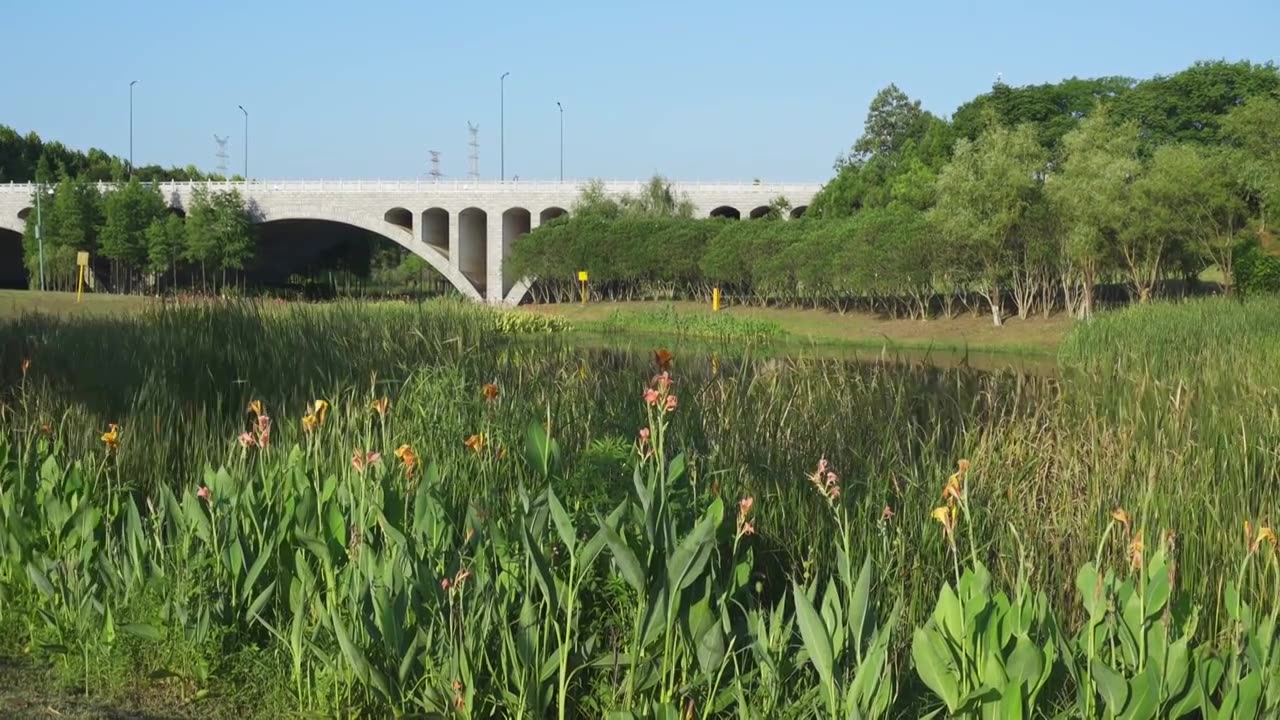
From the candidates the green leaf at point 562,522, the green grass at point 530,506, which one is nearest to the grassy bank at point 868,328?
the green grass at point 530,506

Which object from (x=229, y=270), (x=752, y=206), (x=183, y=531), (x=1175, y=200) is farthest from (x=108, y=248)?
(x=183, y=531)

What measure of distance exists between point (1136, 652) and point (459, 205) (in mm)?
50685

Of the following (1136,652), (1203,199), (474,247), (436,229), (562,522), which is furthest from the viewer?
(436,229)

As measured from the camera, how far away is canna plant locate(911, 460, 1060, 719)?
3272 millimetres

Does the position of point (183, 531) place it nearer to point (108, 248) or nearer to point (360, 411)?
point (360, 411)

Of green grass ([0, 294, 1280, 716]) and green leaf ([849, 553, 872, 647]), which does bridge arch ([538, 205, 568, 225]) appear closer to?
green grass ([0, 294, 1280, 716])

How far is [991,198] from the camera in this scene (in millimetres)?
31438

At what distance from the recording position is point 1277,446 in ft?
19.5

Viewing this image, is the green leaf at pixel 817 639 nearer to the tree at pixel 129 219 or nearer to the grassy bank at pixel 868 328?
the grassy bank at pixel 868 328

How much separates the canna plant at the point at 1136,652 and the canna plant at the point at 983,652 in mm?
124

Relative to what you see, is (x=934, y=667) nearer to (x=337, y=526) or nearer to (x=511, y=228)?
(x=337, y=526)

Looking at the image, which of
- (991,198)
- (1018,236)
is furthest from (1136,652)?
(1018,236)

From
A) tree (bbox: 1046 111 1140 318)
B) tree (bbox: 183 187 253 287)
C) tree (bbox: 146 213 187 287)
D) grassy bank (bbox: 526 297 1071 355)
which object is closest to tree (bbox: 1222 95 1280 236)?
tree (bbox: 1046 111 1140 318)

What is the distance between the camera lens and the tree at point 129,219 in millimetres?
52906
